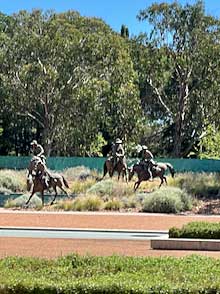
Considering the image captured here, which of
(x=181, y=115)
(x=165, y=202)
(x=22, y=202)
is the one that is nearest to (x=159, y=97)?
(x=181, y=115)

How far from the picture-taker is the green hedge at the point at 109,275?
7.48 m

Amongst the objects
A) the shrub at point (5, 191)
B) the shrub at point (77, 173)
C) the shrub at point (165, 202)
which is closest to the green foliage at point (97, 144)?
the shrub at point (77, 173)

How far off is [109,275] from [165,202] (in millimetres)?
22119

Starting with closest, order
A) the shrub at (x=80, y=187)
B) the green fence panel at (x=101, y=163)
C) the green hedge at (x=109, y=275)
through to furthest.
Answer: the green hedge at (x=109, y=275)
the shrub at (x=80, y=187)
the green fence panel at (x=101, y=163)

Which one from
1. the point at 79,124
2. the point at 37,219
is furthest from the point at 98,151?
the point at 37,219

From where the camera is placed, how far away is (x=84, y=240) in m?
18.7

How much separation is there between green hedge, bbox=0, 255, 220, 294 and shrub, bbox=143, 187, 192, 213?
20251 mm

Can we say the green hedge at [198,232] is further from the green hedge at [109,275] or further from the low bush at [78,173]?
the low bush at [78,173]

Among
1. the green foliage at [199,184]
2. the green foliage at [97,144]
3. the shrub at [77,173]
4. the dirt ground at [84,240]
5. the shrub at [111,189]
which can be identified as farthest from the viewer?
the green foliage at [97,144]

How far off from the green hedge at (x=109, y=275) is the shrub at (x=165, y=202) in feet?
66.4

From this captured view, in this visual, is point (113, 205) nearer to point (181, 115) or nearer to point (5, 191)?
point (5, 191)

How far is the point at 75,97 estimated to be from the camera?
58562 mm

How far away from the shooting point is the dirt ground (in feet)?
49.6

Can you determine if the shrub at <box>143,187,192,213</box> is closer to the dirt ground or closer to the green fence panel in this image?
the dirt ground
